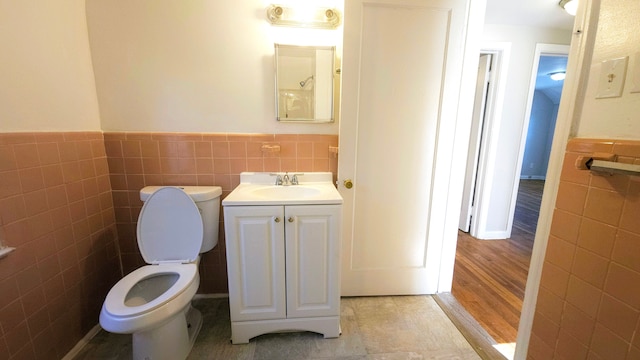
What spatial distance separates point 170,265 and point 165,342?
0.39 m

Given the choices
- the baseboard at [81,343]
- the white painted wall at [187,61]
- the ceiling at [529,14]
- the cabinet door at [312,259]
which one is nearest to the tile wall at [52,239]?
the baseboard at [81,343]

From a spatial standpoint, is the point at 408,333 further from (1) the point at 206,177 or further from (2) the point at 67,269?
(2) the point at 67,269

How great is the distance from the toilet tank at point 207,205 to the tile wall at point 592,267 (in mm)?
1718

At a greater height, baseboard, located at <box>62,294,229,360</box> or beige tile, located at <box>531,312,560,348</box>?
beige tile, located at <box>531,312,560,348</box>

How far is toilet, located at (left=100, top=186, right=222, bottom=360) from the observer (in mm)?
1266

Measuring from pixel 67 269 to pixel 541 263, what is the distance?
231cm

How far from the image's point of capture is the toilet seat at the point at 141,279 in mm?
1132

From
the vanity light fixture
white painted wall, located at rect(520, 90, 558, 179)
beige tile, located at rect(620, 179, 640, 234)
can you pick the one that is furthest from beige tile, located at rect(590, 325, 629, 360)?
white painted wall, located at rect(520, 90, 558, 179)

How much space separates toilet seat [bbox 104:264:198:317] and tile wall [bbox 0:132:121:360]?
33 cm

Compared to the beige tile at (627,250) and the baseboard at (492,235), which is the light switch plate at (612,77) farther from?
the baseboard at (492,235)

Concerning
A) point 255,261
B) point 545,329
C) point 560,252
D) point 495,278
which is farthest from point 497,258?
point 255,261

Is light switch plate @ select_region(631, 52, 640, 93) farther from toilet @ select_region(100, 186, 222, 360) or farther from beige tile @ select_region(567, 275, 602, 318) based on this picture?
toilet @ select_region(100, 186, 222, 360)

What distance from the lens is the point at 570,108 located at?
91 centimetres

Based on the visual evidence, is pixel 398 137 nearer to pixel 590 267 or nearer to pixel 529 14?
pixel 590 267
